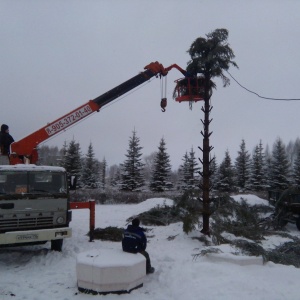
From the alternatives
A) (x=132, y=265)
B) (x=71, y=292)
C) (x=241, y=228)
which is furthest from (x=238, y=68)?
(x=71, y=292)

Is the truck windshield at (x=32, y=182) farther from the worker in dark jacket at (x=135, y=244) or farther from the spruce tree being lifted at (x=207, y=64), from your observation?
the spruce tree being lifted at (x=207, y=64)

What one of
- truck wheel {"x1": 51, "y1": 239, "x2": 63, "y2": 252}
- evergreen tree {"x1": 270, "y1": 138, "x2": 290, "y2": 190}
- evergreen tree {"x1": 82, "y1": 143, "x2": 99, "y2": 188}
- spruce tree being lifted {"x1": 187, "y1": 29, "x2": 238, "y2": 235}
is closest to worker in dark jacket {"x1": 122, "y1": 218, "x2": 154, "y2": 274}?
truck wheel {"x1": 51, "y1": 239, "x2": 63, "y2": 252}

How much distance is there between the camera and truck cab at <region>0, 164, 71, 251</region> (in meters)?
7.96

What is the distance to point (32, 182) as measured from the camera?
8.55m

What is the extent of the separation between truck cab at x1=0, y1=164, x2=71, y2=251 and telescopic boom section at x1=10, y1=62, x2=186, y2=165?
7.51ft

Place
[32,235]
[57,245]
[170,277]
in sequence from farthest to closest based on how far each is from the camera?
[57,245]
[32,235]
[170,277]

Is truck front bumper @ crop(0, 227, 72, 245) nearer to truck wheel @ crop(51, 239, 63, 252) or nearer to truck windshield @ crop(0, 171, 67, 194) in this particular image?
truck wheel @ crop(51, 239, 63, 252)

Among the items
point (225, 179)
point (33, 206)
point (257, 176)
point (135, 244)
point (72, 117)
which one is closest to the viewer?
point (135, 244)

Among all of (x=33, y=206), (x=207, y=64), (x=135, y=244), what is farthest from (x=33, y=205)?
(x=207, y=64)

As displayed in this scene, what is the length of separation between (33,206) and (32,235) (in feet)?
2.35

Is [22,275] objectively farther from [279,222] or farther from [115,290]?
[279,222]

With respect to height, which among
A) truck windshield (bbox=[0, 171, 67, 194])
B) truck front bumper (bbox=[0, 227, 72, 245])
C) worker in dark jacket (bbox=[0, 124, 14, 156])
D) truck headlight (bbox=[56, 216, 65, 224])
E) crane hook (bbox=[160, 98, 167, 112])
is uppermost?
crane hook (bbox=[160, 98, 167, 112])

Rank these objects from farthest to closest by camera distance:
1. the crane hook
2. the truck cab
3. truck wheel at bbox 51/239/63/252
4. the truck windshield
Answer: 1. the crane hook
2. truck wheel at bbox 51/239/63/252
3. the truck windshield
4. the truck cab

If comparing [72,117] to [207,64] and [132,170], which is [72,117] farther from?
[132,170]
